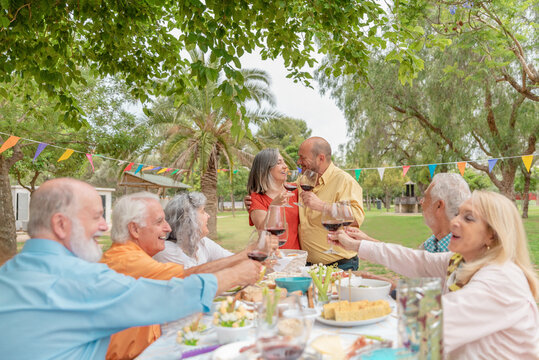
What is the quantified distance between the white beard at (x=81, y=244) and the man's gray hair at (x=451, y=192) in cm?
203

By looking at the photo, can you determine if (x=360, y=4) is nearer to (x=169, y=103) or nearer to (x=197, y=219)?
(x=197, y=219)

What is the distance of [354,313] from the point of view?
5.79 ft

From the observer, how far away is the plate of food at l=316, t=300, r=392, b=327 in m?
1.75

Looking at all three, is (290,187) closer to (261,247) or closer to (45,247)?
(261,247)

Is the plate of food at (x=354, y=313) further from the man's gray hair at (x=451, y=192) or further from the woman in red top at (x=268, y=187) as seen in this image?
the woman in red top at (x=268, y=187)

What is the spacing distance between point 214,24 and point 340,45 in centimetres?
202

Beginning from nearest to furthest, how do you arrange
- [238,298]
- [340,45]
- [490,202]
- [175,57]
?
1. [490,202]
2. [238,298]
3. [340,45]
4. [175,57]

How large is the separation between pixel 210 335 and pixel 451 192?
5.67 feet

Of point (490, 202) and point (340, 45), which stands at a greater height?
point (340, 45)

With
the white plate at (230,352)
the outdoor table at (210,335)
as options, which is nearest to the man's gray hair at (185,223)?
the outdoor table at (210,335)

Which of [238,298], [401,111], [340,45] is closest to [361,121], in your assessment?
[401,111]

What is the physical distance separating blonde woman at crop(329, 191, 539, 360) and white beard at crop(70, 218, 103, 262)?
1396mm

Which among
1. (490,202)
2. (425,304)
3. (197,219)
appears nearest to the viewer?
(425,304)

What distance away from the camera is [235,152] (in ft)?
52.9
